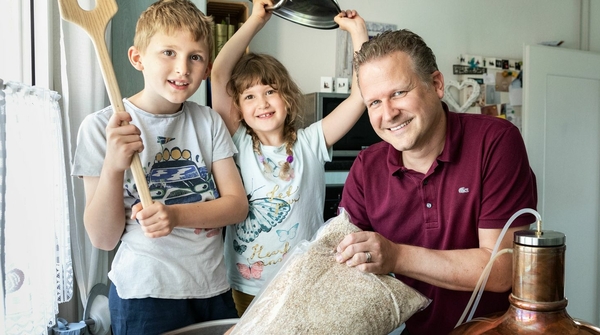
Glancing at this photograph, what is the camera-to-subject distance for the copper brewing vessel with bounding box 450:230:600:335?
1.67 feet

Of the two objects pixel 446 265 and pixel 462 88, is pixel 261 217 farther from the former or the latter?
pixel 462 88

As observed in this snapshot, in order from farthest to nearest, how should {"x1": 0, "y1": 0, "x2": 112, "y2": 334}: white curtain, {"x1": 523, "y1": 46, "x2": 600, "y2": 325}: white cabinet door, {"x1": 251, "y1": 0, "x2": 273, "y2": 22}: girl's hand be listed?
{"x1": 523, "y1": 46, "x2": 600, "y2": 325}: white cabinet door → {"x1": 0, "y1": 0, "x2": 112, "y2": 334}: white curtain → {"x1": 251, "y1": 0, "x2": 273, "y2": 22}: girl's hand

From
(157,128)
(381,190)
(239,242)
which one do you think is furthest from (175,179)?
(381,190)

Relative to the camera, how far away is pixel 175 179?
3.36 feet

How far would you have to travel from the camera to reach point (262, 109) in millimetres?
1305

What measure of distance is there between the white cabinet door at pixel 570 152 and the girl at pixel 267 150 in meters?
2.22

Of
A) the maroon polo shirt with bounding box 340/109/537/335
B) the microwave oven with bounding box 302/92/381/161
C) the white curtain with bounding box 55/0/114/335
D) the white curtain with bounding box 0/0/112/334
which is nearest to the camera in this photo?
the maroon polo shirt with bounding box 340/109/537/335

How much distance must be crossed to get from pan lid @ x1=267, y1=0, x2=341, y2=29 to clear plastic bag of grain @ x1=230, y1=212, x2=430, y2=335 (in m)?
0.66

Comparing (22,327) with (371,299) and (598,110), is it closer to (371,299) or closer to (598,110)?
(371,299)

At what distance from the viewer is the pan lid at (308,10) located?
1.17m

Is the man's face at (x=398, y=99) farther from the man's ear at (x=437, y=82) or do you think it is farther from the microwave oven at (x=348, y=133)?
the microwave oven at (x=348, y=133)

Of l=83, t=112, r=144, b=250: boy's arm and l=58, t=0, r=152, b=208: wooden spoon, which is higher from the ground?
l=58, t=0, r=152, b=208: wooden spoon

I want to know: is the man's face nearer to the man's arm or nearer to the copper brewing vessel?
the man's arm

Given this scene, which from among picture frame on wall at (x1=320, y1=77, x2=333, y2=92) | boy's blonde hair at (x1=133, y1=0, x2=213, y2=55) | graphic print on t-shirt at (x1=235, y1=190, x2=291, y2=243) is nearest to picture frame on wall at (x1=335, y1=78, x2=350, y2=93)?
picture frame on wall at (x1=320, y1=77, x2=333, y2=92)
